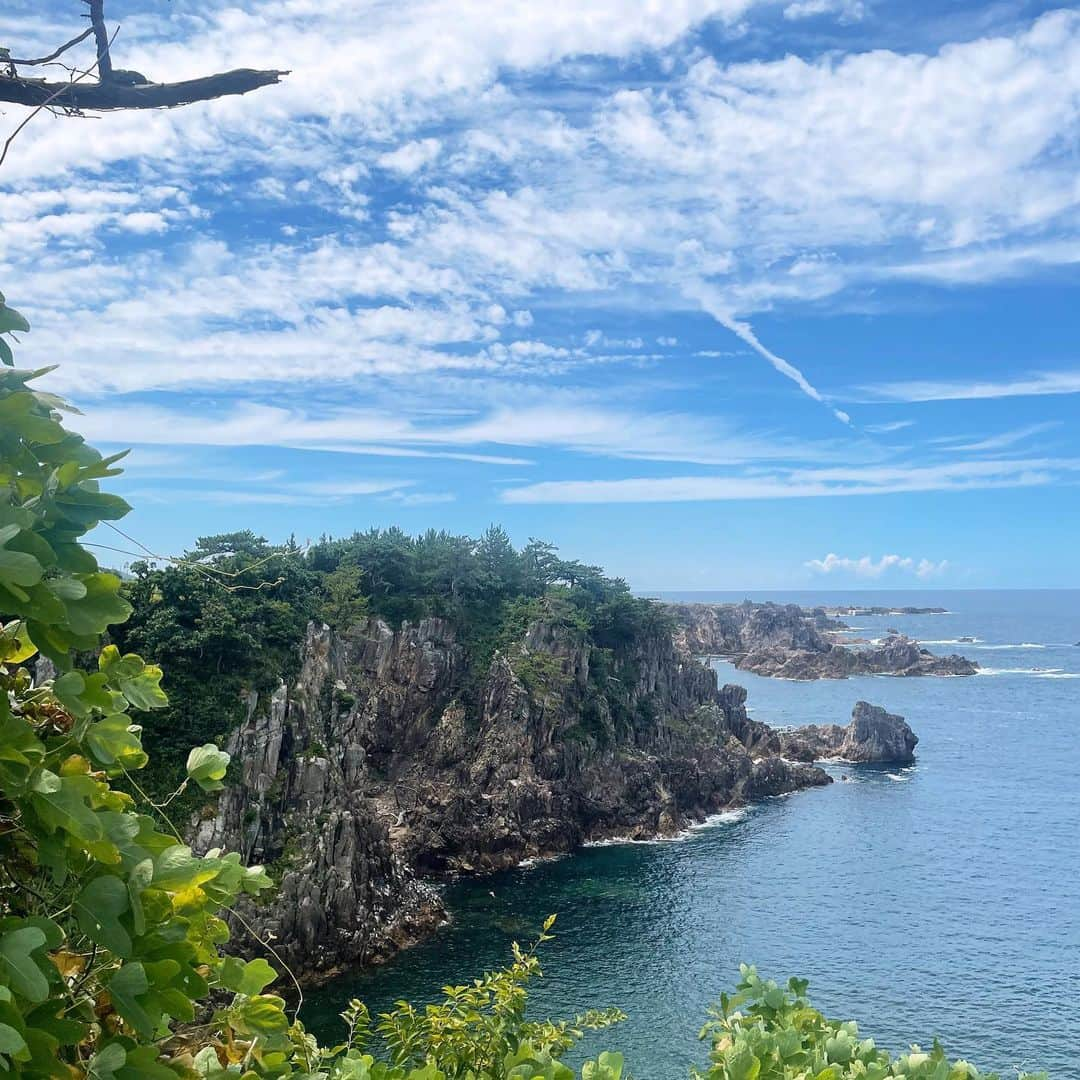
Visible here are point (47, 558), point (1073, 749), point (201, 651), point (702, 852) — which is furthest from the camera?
point (1073, 749)

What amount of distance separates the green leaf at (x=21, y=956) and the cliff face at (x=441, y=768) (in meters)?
28.7

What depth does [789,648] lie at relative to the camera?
12900 centimetres

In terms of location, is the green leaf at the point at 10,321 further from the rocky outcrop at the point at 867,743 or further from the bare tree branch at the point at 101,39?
the rocky outcrop at the point at 867,743

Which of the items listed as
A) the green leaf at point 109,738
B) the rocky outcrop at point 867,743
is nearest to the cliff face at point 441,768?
the rocky outcrop at point 867,743

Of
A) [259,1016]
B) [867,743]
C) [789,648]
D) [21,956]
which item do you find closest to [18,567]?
[21,956]

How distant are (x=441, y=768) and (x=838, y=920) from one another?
855 inches

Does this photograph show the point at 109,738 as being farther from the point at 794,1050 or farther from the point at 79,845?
the point at 794,1050

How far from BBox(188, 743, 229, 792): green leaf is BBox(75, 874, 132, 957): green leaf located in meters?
0.55

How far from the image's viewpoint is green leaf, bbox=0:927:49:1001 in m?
1.83

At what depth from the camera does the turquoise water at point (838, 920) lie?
2802cm

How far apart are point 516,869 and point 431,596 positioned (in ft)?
55.6

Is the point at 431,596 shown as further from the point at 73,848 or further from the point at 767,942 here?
the point at 73,848

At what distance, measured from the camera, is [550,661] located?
52.5 metres

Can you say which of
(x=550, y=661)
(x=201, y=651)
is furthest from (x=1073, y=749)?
(x=201, y=651)
